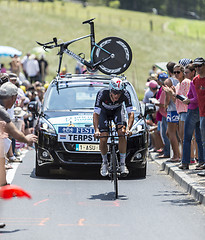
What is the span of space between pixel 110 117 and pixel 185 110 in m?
2.78

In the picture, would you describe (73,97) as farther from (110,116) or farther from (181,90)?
(110,116)

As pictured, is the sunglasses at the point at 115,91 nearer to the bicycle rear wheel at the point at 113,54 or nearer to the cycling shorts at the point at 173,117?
the cycling shorts at the point at 173,117

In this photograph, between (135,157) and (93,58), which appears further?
(93,58)

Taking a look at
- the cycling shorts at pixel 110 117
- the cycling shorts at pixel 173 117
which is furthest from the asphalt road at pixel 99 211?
the cycling shorts at pixel 173 117

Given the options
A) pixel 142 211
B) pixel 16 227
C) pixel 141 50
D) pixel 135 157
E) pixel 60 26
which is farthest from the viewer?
pixel 60 26

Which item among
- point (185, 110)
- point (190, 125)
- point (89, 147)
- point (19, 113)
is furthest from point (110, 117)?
point (19, 113)

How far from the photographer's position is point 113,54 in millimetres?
18828

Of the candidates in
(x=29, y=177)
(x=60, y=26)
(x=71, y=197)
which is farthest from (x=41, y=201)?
(x=60, y=26)

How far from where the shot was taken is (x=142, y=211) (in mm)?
9820

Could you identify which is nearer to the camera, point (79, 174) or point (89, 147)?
point (89, 147)

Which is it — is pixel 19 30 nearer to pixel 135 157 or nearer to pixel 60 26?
pixel 60 26

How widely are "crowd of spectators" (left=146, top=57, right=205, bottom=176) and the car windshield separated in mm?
938

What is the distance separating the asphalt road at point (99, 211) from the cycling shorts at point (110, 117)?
1032 mm

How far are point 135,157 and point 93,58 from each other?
6152 millimetres
